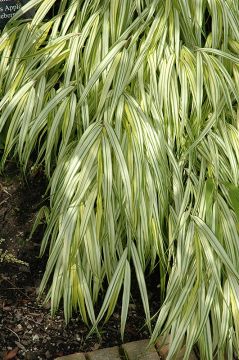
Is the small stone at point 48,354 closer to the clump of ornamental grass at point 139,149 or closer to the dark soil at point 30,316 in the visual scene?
the dark soil at point 30,316

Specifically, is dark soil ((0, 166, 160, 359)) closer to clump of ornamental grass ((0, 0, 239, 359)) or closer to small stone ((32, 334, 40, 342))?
small stone ((32, 334, 40, 342))

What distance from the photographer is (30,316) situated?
2217mm

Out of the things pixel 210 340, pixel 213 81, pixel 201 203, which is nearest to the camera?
pixel 210 340

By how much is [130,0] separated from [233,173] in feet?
2.35

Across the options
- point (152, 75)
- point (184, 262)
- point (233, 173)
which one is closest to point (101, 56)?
point (152, 75)

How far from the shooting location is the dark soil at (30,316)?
214 centimetres

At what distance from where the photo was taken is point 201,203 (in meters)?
2.15

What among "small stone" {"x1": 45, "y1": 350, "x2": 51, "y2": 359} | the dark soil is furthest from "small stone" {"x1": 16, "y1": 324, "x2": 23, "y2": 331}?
"small stone" {"x1": 45, "y1": 350, "x2": 51, "y2": 359}

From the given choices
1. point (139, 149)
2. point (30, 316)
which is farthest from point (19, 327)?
point (139, 149)

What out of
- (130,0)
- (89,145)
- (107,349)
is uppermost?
(130,0)

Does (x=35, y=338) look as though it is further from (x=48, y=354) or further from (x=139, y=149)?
(x=139, y=149)

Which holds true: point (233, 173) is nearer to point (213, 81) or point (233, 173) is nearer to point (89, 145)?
point (213, 81)

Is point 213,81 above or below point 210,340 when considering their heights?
above

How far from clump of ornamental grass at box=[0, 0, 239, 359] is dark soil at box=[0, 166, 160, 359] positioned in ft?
0.37
